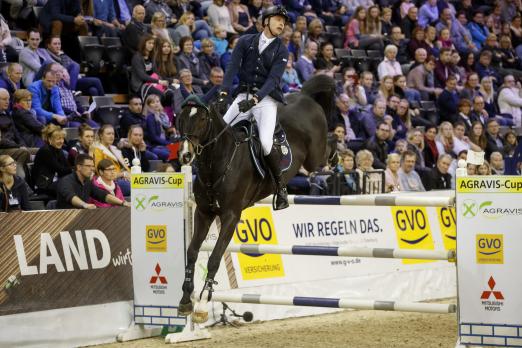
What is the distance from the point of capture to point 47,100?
12047mm

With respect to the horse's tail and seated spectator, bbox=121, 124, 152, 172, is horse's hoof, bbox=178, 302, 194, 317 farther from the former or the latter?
seated spectator, bbox=121, 124, 152, 172

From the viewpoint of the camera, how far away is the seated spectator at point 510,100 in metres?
19.5

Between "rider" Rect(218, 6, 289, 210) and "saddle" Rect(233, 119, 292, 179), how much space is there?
5 cm

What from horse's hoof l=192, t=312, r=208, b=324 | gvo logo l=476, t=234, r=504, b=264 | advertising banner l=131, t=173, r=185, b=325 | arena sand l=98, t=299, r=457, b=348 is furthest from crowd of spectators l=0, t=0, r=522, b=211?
gvo logo l=476, t=234, r=504, b=264

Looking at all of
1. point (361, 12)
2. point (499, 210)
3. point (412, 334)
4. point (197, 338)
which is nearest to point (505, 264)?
point (499, 210)

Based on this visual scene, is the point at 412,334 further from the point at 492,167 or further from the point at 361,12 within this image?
the point at 361,12

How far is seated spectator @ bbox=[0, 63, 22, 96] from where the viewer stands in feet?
38.7

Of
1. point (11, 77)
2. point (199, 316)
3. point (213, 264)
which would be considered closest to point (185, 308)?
point (199, 316)

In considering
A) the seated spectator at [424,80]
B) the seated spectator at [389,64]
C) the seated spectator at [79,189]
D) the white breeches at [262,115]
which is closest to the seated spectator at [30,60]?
the seated spectator at [79,189]

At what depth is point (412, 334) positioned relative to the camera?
9.56 metres

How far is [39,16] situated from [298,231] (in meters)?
5.23

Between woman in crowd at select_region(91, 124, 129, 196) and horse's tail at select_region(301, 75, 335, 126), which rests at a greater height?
horse's tail at select_region(301, 75, 335, 126)

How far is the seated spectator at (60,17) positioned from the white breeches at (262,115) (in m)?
5.36

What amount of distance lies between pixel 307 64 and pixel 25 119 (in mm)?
6171
